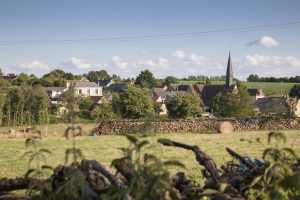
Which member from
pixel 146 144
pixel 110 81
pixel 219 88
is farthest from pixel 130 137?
pixel 110 81

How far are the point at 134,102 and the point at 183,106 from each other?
254 inches

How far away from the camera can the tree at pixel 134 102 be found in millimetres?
55531

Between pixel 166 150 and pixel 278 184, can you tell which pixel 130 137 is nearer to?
pixel 278 184

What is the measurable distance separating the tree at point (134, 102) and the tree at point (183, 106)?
304 centimetres

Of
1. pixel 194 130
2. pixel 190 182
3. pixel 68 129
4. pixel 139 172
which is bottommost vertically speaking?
pixel 194 130

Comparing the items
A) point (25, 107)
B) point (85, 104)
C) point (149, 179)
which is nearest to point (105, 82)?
point (85, 104)

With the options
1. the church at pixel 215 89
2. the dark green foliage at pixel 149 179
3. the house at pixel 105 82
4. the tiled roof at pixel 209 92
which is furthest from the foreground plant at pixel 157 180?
the house at pixel 105 82

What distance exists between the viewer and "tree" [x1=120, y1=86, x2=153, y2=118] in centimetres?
5553

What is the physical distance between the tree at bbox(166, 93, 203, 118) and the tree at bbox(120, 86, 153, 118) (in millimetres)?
3037

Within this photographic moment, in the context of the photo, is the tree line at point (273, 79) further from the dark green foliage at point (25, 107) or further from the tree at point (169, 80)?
the dark green foliage at point (25, 107)

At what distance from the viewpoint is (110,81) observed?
131000mm

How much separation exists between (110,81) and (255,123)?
99.1 m

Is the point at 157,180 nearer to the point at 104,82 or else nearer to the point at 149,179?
the point at 149,179

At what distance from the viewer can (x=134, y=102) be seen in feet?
182
